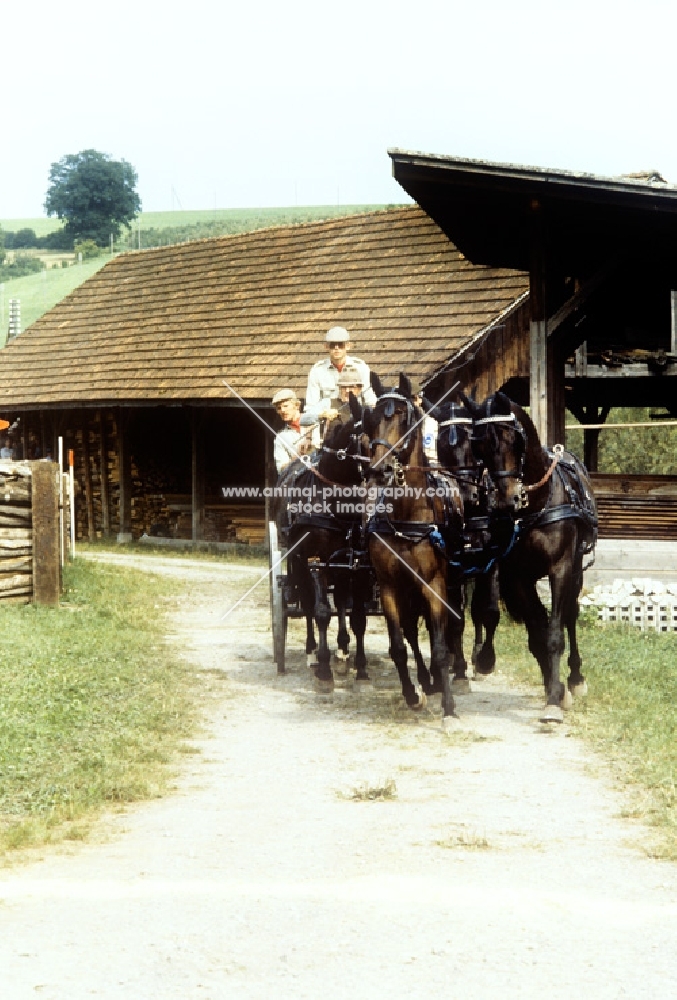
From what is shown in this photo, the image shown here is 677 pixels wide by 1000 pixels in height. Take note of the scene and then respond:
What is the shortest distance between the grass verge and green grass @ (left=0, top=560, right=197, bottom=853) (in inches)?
98.5

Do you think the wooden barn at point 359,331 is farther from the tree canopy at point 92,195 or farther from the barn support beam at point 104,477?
the tree canopy at point 92,195

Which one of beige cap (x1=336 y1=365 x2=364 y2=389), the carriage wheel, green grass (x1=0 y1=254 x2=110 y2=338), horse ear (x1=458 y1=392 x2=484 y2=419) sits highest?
green grass (x1=0 y1=254 x2=110 y2=338)

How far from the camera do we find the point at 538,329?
13.0m

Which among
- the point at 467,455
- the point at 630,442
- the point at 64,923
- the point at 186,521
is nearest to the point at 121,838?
the point at 64,923

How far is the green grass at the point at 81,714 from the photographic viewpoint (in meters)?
6.63

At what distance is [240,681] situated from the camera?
10664 millimetres

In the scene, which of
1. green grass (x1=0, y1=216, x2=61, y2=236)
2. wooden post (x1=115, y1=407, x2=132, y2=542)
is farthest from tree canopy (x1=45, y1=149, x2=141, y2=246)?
wooden post (x1=115, y1=407, x2=132, y2=542)

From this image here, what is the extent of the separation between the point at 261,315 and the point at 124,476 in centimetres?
493

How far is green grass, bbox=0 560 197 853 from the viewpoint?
6633mm

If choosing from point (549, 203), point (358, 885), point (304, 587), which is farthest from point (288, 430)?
point (358, 885)

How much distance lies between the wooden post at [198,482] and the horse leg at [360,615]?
613 inches

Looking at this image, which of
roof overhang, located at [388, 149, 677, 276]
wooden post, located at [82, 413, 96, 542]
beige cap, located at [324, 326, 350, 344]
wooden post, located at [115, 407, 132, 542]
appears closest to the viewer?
beige cap, located at [324, 326, 350, 344]

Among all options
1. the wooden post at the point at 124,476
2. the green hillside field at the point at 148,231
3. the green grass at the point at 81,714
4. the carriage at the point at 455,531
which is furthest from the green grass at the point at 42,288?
the carriage at the point at 455,531

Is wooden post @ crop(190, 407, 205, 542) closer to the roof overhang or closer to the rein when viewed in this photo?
the roof overhang
